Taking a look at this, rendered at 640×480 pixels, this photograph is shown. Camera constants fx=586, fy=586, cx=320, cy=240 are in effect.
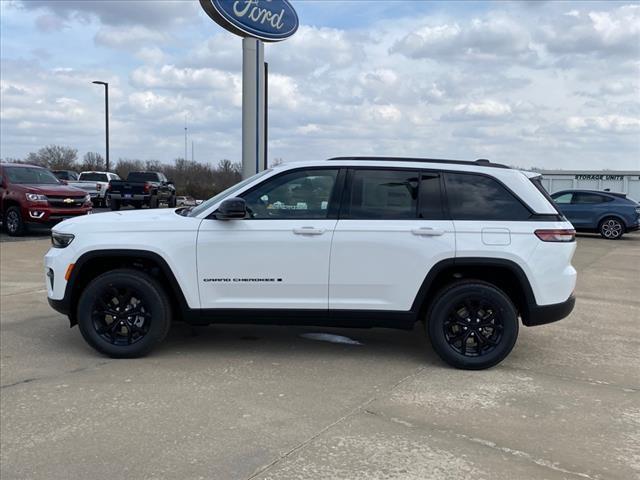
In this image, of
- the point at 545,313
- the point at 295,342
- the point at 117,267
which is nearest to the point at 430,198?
the point at 545,313

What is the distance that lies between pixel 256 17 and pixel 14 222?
803 centimetres

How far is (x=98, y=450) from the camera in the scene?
138 inches

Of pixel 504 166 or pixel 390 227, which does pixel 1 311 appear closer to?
pixel 390 227

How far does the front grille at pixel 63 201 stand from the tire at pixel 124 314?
1092cm

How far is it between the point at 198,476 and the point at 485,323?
2775 mm

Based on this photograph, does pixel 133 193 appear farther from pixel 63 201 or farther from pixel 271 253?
pixel 271 253

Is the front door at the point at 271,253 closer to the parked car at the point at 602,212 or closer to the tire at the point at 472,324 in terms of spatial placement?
the tire at the point at 472,324

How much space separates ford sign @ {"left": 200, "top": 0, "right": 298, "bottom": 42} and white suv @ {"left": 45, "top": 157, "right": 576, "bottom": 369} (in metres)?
8.44

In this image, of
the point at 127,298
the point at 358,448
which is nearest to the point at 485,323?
the point at 358,448

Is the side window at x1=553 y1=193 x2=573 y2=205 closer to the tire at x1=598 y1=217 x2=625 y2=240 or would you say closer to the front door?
the tire at x1=598 y1=217 x2=625 y2=240

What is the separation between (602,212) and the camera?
18.8 metres

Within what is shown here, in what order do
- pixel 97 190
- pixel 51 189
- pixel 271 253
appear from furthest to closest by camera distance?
pixel 97 190
pixel 51 189
pixel 271 253

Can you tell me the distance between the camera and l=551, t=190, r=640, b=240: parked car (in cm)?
1864

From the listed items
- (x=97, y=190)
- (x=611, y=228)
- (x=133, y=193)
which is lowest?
(x=611, y=228)
